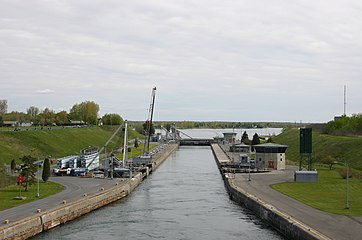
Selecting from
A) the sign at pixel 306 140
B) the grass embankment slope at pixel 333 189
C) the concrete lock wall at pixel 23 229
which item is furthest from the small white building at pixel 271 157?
the concrete lock wall at pixel 23 229

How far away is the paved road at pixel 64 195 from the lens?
139ft

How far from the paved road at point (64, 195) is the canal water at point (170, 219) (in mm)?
2542

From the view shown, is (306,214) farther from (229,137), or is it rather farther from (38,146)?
(229,137)

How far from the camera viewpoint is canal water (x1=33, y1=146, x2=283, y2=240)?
42781 mm

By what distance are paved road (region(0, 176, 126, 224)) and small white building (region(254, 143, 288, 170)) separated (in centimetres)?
2741

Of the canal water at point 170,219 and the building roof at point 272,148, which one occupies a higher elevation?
the building roof at point 272,148

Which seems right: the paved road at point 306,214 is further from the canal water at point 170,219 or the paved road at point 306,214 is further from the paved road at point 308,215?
the canal water at point 170,219

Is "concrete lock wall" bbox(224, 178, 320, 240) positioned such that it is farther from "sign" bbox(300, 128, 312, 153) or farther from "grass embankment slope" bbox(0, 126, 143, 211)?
"sign" bbox(300, 128, 312, 153)

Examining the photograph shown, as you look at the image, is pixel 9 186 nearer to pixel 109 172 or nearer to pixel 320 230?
pixel 109 172

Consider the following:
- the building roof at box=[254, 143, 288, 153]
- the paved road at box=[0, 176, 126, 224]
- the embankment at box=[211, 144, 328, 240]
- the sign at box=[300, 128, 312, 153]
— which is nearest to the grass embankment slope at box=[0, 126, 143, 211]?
the paved road at box=[0, 176, 126, 224]

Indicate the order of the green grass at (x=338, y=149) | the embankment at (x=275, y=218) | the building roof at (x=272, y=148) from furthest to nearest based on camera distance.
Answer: the green grass at (x=338, y=149) → the building roof at (x=272, y=148) → the embankment at (x=275, y=218)

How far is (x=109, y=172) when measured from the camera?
261 ft

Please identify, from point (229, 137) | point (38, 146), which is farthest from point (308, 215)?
point (229, 137)

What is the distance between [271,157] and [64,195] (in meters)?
42.6
